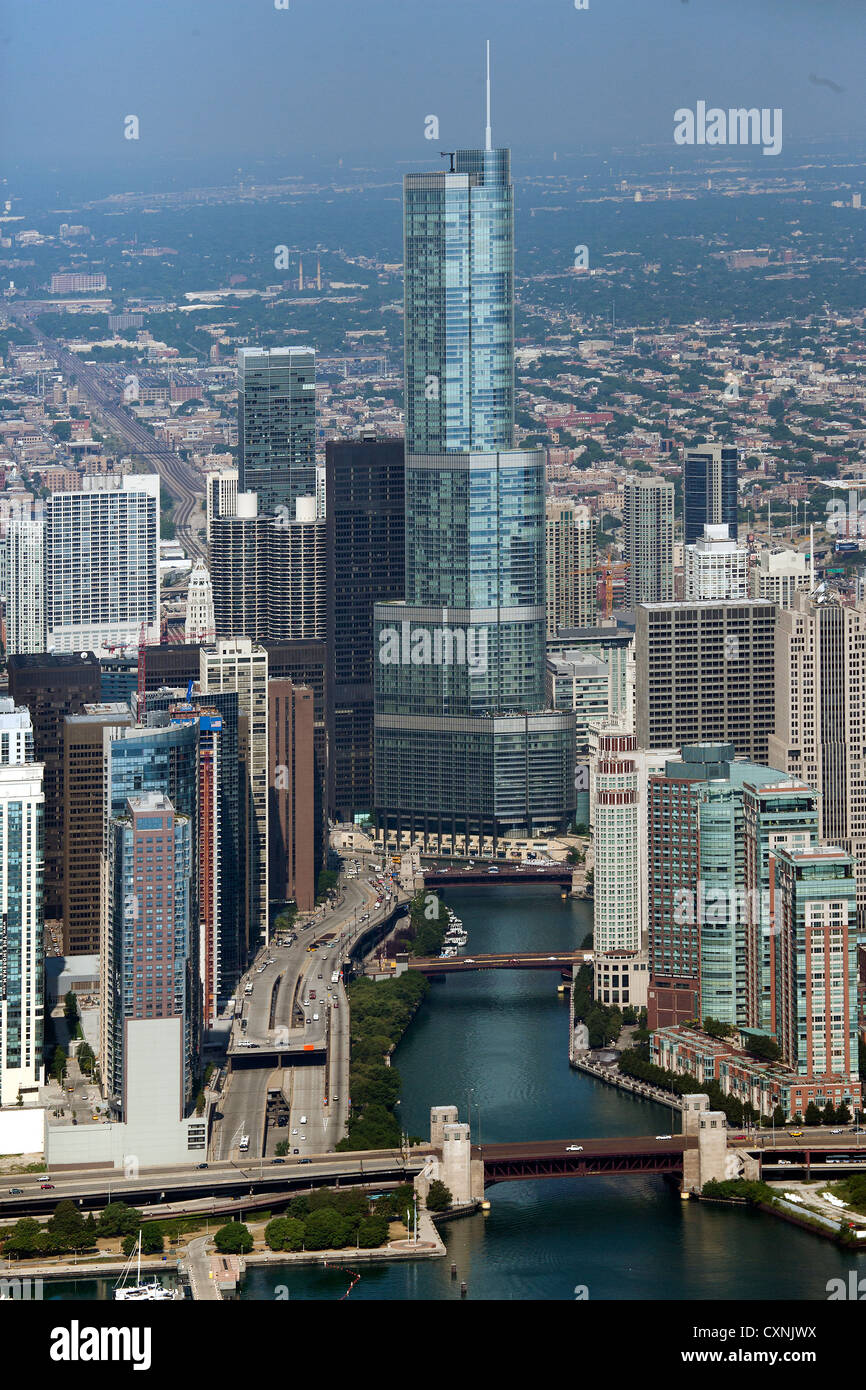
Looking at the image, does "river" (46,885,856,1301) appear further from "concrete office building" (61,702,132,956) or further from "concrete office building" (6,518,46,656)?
"concrete office building" (6,518,46,656)

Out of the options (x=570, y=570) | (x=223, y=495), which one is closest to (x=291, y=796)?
(x=223, y=495)

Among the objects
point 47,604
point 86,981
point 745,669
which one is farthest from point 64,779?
point 47,604

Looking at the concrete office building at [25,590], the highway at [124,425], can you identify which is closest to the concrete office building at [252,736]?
the concrete office building at [25,590]

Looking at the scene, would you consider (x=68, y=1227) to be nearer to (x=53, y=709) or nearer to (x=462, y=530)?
(x=53, y=709)

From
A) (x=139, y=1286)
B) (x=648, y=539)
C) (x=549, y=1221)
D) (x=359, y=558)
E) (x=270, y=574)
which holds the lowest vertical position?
(x=549, y=1221)

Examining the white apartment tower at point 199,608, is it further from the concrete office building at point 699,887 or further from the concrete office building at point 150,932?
the concrete office building at point 150,932

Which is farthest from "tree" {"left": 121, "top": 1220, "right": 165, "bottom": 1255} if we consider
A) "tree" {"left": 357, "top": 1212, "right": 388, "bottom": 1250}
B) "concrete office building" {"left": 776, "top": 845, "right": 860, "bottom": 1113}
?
"concrete office building" {"left": 776, "top": 845, "right": 860, "bottom": 1113}

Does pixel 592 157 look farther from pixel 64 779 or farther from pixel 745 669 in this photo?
→ pixel 64 779
